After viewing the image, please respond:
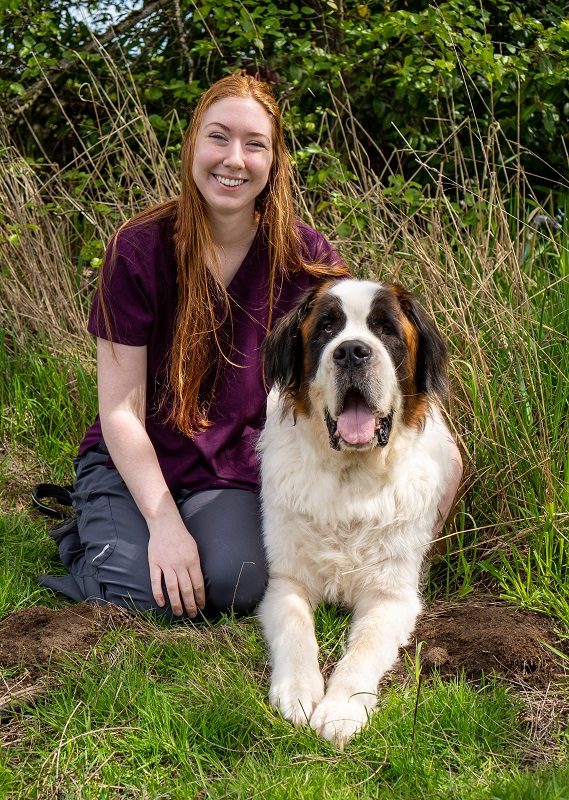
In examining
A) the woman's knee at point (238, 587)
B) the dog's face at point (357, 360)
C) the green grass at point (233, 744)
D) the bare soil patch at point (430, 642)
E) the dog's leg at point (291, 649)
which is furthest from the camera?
the woman's knee at point (238, 587)

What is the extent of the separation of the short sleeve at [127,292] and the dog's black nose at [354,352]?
0.78 meters

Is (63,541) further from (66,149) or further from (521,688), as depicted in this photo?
(66,149)

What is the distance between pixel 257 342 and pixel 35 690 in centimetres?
134

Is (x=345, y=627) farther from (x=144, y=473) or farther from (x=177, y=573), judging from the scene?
(x=144, y=473)

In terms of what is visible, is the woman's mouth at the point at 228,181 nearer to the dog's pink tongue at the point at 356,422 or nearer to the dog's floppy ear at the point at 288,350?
the dog's floppy ear at the point at 288,350

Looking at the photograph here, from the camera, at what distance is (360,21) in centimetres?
460

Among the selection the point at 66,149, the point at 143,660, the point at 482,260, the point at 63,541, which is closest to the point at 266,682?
the point at 143,660

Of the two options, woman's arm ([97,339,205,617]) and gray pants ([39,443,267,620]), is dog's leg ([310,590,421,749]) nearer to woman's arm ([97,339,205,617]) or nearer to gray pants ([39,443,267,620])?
gray pants ([39,443,267,620])

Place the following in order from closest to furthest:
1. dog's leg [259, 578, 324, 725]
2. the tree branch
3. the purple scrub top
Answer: dog's leg [259, 578, 324, 725], the purple scrub top, the tree branch

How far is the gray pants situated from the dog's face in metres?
0.47

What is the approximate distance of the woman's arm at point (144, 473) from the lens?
8.48 ft

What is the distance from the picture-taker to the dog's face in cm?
237

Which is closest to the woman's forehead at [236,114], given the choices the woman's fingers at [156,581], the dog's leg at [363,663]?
the woman's fingers at [156,581]

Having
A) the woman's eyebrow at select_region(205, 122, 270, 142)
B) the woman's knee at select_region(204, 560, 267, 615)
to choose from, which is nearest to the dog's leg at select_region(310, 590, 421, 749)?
the woman's knee at select_region(204, 560, 267, 615)
